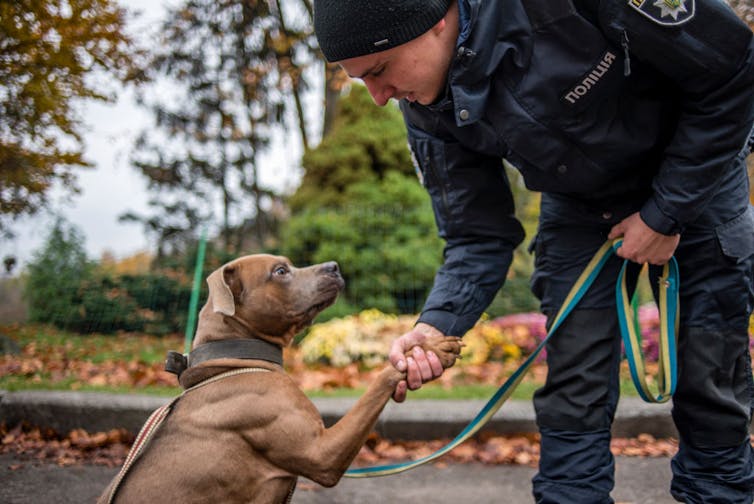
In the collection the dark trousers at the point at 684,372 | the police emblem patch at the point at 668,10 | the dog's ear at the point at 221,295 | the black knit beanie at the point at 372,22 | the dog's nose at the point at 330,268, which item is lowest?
the dark trousers at the point at 684,372

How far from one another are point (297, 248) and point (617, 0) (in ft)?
21.1

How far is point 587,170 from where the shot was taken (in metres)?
2.02

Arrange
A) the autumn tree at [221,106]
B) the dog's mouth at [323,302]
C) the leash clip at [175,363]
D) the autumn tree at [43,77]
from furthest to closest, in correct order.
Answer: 1. the autumn tree at [221,106]
2. the autumn tree at [43,77]
3. the dog's mouth at [323,302]
4. the leash clip at [175,363]

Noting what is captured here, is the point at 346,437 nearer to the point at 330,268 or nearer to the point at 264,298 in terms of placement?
the point at 264,298

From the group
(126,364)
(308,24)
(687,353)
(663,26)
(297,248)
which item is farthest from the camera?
(308,24)

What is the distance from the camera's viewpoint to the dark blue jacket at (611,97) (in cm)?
173

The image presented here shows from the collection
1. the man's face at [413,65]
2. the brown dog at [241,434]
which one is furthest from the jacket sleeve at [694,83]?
the brown dog at [241,434]

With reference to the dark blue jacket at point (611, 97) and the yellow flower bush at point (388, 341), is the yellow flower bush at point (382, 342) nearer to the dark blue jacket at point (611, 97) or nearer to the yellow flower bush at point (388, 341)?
the yellow flower bush at point (388, 341)

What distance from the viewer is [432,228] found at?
7938 millimetres

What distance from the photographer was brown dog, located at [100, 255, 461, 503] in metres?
2.07

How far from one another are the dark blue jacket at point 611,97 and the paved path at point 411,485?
70.9 inches

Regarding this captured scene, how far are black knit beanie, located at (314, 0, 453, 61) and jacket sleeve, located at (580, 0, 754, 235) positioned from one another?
0.46 meters

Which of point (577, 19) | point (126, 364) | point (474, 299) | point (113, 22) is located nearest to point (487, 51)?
point (577, 19)

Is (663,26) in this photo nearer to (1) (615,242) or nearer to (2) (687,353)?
(1) (615,242)
